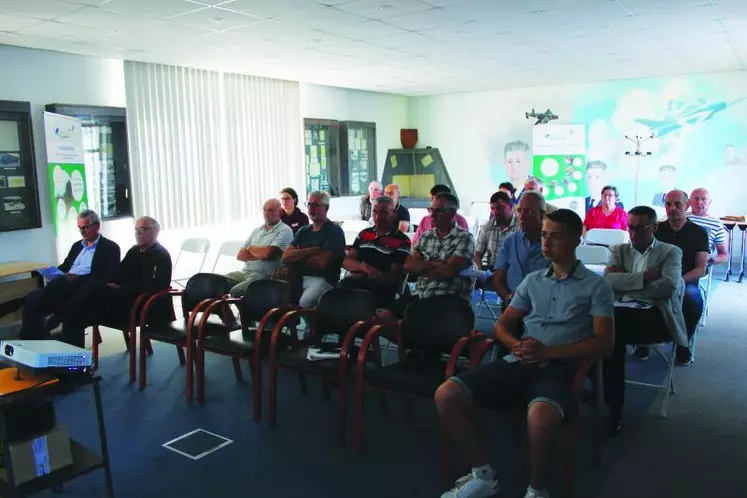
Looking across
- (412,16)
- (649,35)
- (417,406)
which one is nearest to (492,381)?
(417,406)

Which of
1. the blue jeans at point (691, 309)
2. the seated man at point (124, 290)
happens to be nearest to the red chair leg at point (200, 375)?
the seated man at point (124, 290)

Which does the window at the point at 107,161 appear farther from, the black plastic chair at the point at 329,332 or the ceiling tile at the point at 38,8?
the black plastic chair at the point at 329,332

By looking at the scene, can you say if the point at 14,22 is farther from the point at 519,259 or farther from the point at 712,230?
the point at 712,230

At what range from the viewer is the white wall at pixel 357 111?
10.1 m

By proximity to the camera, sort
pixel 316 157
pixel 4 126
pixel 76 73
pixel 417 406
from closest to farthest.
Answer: pixel 417 406 → pixel 4 126 → pixel 76 73 → pixel 316 157

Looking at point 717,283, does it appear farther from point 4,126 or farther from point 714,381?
point 4,126

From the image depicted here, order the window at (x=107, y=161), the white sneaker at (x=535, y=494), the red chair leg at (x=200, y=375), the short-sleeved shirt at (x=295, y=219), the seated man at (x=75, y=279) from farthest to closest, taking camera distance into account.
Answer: the window at (x=107, y=161) < the short-sleeved shirt at (x=295, y=219) < the seated man at (x=75, y=279) < the red chair leg at (x=200, y=375) < the white sneaker at (x=535, y=494)

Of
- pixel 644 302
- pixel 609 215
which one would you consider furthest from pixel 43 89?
pixel 609 215

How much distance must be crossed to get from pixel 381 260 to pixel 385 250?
88 mm

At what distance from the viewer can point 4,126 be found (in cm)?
626

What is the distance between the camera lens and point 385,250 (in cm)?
485

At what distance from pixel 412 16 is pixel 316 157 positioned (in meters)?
5.09

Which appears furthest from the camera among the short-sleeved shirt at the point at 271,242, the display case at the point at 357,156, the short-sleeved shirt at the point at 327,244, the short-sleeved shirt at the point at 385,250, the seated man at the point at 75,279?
the display case at the point at 357,156

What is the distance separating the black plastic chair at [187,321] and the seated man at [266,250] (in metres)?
0.65
